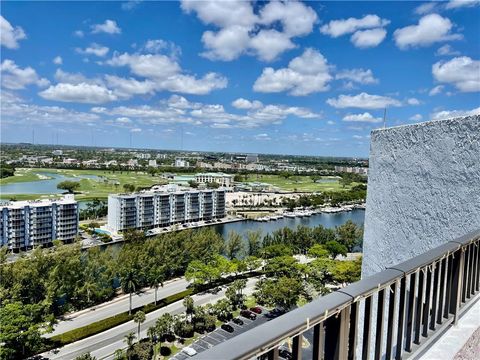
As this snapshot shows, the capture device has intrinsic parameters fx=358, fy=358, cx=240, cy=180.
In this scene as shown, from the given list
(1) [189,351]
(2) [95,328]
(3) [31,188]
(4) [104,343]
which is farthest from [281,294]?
(3) [31,188]

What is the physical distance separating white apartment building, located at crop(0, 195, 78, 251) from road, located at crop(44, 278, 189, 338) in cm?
1099

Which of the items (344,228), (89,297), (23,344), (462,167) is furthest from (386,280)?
(344,228)

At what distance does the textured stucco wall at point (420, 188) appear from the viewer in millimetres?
2781

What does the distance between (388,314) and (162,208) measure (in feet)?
105

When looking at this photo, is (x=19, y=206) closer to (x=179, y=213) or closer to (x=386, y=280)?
(x=179, y=213)

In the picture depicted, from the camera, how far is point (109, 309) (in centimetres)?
1424

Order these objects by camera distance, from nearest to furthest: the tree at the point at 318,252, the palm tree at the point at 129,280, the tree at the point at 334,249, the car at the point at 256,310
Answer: the car at the point at 256,310 < the palm tree at the point at 129,280 < the tree at the point at 318,252 < the tree at the point at 334,249

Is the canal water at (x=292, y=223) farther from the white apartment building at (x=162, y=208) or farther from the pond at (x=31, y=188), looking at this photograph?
the pond at (x=31, y=188)

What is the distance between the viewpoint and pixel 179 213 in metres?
34.0

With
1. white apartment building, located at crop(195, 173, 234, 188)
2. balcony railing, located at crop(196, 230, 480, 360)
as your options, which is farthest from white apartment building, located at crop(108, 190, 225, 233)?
balcony railing, located at crop(196, 230, 480, 360)

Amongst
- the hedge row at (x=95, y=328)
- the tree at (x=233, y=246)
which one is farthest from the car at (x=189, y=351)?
the tree at (x=233, y=246)

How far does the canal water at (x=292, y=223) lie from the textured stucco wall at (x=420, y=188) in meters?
27.4

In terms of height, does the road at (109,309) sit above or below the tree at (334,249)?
below

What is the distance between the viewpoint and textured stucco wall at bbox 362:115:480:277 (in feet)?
9.12
